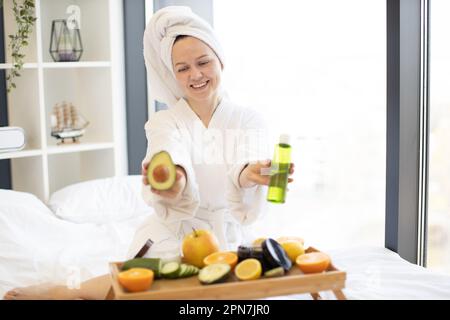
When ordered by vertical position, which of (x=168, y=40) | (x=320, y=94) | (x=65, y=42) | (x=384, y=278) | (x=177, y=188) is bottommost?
(x=384, y=278)

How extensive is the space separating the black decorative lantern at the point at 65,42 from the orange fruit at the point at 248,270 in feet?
5.79

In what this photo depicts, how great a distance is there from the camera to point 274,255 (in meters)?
1.34

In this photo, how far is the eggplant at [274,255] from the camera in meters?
1.33

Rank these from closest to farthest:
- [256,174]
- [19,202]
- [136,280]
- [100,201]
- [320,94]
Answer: [136,280]
[256,174]
[320,94]
[19,202]
[100,201]

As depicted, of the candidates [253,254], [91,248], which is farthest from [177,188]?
[91,248]

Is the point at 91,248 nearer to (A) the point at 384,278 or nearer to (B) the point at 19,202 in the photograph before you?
(B) the point at 19,202

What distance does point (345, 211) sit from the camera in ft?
7.02

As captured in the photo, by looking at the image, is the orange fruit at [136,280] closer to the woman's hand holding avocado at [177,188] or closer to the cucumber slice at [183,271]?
the cucumber slice at [183,271]

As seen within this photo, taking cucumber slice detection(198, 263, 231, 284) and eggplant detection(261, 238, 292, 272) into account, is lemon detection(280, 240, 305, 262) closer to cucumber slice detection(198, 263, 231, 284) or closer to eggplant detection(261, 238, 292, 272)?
eggplant detection(261, 238, 292, 272)

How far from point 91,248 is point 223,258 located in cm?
91

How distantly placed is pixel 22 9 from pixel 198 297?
1.80 meters

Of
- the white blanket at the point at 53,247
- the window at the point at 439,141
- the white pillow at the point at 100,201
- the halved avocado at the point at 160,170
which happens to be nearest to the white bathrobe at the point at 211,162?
the halved avocado at the point at 160,170

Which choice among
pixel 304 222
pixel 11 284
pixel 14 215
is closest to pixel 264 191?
pixel 304 222
